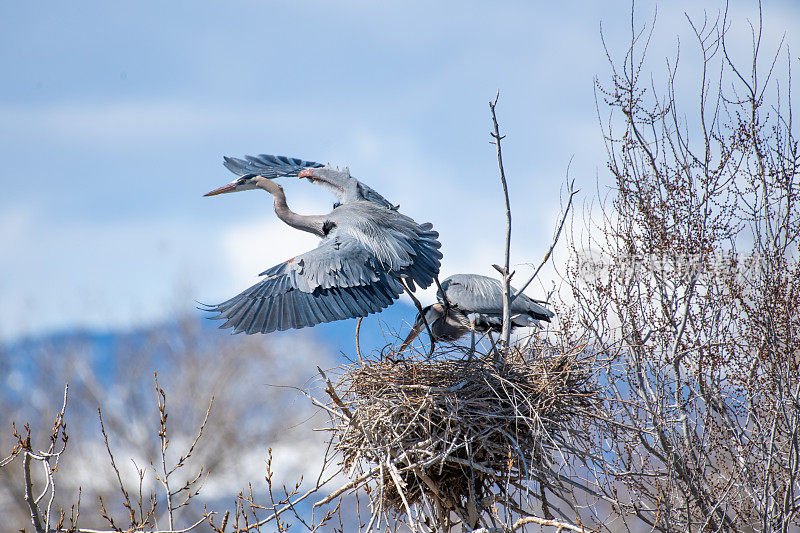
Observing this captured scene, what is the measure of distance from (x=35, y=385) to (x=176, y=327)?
15.4ft

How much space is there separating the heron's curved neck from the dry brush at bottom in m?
1.95

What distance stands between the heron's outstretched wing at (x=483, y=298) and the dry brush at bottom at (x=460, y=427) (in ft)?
3.02

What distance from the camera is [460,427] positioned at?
4.60 meters

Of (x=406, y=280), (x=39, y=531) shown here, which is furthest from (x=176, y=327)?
(x=39, y=531)

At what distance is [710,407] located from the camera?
20.6 ft

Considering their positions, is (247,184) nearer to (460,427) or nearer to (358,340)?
(358,340)

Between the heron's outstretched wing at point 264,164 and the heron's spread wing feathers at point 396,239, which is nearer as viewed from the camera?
the heron's spread wing feathers at point 396,239

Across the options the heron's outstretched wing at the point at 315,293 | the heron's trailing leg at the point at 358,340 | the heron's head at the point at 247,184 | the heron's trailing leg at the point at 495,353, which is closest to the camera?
the heron's trailing leg at the point at 495,353

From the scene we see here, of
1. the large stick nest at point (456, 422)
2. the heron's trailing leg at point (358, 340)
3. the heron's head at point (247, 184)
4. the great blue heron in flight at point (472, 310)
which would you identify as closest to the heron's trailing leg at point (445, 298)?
the great blue heron in flight at point (472, 310)

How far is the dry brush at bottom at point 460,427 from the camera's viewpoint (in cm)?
458

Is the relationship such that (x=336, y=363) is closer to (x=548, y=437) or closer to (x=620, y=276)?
(x=548, y=437)

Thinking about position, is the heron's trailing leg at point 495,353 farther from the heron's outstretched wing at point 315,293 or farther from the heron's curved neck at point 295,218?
the heron's curved neck at point 295,218

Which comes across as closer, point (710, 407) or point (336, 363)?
point (336, 363)

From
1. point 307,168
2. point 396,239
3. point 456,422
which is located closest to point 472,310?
point 396,239
